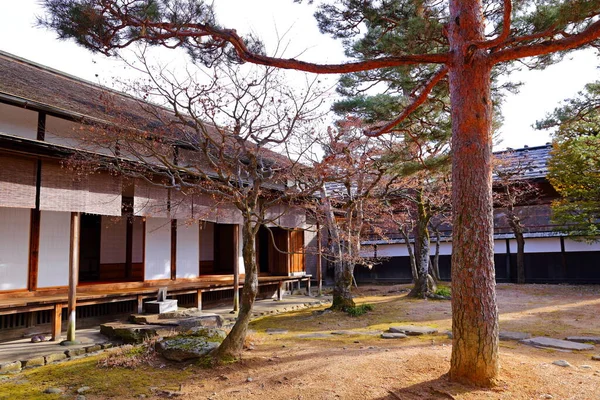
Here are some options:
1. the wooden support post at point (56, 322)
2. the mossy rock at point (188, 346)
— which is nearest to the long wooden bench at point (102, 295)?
the wooden support post at point (56, 322)

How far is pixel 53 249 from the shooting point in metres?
9.88

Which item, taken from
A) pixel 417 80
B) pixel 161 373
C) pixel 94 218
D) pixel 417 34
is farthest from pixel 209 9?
pixel 94 218

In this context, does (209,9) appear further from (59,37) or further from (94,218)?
(94,218)

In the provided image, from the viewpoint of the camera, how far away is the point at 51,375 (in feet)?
20.8

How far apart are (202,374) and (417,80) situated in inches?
265

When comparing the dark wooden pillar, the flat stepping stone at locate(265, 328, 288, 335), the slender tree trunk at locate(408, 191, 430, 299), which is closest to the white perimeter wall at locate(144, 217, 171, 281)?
the dark wooden pillar

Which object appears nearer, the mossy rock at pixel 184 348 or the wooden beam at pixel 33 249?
the mossy rock at pixel 184 348

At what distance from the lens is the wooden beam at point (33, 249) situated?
9.32 metres

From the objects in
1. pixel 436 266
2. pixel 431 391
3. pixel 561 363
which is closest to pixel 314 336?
pixel 431 391

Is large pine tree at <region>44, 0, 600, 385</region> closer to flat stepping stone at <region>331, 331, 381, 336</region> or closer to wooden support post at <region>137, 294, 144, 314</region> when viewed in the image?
flat stepping stone at <region>331, 331, 381, 336</region>

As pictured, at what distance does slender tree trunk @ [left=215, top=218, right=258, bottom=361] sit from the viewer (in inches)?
252

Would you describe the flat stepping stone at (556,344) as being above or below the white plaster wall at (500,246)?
below

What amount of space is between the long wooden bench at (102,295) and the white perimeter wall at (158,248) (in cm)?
32

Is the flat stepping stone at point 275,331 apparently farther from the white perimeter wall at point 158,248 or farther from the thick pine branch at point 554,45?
the thick pine branch at point 554,45
